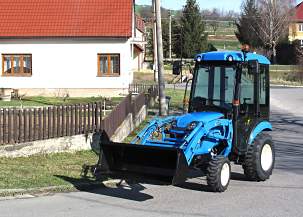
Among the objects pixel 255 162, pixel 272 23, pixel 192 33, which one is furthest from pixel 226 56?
pixel 272 23

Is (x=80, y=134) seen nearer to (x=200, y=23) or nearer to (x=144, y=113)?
(x=144, y=113)

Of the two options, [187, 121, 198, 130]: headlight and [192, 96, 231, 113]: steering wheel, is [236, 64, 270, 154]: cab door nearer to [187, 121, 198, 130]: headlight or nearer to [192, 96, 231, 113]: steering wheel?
[192, 96, 231, 113]: steering wheel

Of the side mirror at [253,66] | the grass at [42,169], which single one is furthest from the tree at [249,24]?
the side mirror at [253,66]

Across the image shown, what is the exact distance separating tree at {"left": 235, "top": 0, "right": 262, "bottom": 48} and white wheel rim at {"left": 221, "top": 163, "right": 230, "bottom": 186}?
78141 millimetres

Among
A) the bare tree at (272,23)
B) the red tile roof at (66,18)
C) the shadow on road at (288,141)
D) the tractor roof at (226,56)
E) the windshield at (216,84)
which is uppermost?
the bare tree at (272,23)

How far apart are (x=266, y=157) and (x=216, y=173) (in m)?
2.07

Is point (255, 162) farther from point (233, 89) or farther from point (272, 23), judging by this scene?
point (272, 23)

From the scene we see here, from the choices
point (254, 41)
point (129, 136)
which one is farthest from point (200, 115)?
point (254, 41)

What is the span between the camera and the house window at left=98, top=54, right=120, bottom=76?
33.7 meters

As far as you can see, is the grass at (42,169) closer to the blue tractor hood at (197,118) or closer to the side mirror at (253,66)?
the blue tractor hood at (197,118)

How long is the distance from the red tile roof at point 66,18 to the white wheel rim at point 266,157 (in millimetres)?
22826

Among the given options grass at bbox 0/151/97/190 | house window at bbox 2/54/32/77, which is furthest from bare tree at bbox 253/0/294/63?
grass at bbox 0/151/97/190

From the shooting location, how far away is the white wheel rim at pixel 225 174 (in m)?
9.16

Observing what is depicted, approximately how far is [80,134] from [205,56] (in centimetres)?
452
